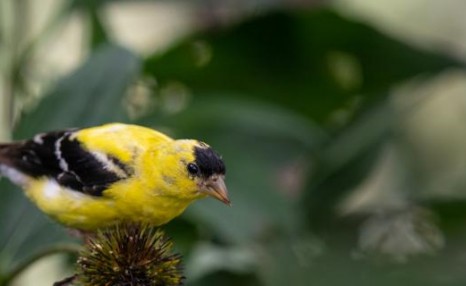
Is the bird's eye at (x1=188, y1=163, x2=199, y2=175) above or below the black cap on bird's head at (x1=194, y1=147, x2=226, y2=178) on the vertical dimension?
above

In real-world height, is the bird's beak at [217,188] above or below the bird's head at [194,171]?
below

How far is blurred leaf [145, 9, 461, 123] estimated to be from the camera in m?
3.04

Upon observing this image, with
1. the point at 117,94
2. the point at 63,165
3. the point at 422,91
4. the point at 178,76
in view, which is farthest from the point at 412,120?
the point at 63,165

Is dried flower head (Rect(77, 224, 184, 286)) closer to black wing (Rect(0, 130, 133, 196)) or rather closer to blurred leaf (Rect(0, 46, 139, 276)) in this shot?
black wing (Rect(0, 130, 133, 196))

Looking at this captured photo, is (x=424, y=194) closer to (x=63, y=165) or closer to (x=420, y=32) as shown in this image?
(x=63, y=165)

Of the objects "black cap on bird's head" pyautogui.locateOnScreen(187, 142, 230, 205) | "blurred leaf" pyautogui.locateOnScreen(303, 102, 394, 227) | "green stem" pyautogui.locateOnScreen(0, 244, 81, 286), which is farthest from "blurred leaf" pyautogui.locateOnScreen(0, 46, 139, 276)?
"blurred leaf" pyautogui.locateOnScreen(303, 102, 394, 227)

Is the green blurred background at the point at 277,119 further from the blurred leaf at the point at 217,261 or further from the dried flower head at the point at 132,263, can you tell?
the dried flower head at the point at 132,263

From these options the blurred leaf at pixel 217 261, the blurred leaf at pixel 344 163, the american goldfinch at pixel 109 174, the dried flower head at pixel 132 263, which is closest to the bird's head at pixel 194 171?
the american goldfinch at pixel 109 174

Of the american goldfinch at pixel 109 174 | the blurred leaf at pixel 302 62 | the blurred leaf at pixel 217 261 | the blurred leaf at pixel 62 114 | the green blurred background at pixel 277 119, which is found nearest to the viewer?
the american goldfinch at pixel 109 174

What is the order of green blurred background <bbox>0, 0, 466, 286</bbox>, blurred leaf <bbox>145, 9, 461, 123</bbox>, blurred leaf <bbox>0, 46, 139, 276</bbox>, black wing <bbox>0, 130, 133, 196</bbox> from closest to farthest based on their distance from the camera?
black wing <bbox>0, 130, 133, 196</bbox> < blurred leaf <bbox>0, 46, 139, 276</bbox> < green blurred background <bbox>0, 0, 466, 286</bbox> < blurred leaf <bbox>145, 9, 461, 123</bbox>

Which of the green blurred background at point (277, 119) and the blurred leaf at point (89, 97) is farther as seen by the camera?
the green blurred background at point (277, 119)

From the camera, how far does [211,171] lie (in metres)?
1.68

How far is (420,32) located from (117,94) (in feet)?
9.59

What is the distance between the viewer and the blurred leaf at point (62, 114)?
208 cm
